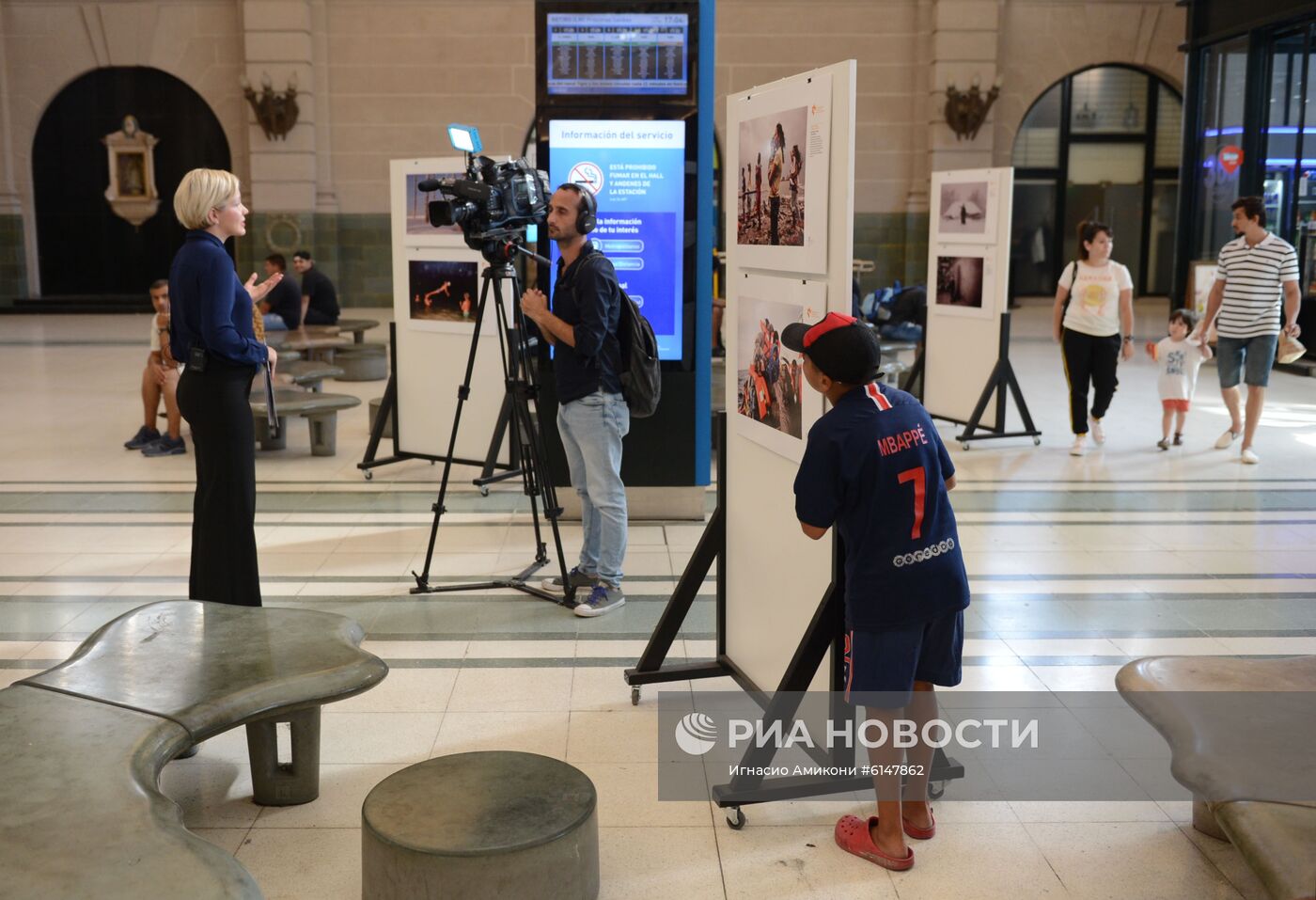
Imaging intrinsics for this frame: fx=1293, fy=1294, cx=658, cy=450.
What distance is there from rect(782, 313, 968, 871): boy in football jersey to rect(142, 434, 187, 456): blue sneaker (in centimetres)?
631

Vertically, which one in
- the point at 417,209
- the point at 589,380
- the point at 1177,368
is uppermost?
the point at 417,209

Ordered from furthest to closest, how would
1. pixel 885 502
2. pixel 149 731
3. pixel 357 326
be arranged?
1. pixel 357 326
2. pixel 885 502
3. pixel 149 731

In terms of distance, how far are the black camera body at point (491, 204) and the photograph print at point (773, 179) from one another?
131 centimetres

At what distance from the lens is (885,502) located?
2.94 meters

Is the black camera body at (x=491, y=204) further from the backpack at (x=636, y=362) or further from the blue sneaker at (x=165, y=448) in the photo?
the blue sneaker at (x=165, y=448)

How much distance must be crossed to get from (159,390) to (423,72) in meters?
11.0

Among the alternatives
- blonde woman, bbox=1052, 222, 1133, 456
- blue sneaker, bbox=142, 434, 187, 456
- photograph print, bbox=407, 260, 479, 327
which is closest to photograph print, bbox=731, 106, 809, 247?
photograph print, bbox=407, 260, 479, 327

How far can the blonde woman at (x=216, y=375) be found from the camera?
4.01 meters

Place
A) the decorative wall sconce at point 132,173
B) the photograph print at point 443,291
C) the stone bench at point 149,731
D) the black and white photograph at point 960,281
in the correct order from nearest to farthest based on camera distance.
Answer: the stone bench at point 149,731
the photograph print at point 443,291
the black and white photograph at point 960,281
the decorative wall sconce at point 132,173

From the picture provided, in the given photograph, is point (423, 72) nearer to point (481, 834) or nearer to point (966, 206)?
point (966, 206)

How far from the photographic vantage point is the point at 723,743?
3.84 metres

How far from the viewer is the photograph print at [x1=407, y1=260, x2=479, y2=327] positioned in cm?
714

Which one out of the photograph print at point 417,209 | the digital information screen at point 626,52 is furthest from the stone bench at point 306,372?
the digital information screen at point 626,52

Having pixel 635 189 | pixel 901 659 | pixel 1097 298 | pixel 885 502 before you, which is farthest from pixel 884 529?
pixel 1097 298
